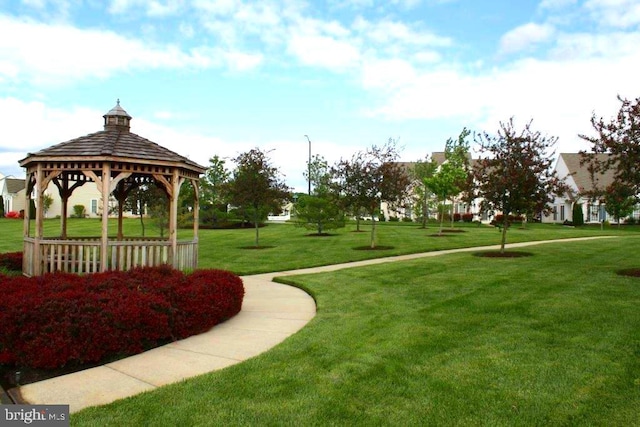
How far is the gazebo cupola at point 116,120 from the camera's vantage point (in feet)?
42.3

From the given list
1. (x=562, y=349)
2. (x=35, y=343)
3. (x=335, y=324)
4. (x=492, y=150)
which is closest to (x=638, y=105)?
(x=492, y=150)

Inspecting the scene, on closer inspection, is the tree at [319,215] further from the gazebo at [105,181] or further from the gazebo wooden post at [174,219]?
the gazebo wooden post at [174,219]

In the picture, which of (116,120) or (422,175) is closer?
(116,120)

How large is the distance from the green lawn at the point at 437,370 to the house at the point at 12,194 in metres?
64.3

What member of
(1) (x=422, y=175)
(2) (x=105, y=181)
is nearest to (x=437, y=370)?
(2) (x=105, y=181)

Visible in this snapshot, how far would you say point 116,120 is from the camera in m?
13.0

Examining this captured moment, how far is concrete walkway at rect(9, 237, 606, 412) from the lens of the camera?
4.87 meters

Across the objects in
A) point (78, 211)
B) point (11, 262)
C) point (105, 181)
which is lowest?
point (11, 262)

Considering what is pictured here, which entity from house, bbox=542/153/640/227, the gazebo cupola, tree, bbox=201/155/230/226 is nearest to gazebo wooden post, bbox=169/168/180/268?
the gazebo cupola

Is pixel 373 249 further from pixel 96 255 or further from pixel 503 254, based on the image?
pixel 96 255

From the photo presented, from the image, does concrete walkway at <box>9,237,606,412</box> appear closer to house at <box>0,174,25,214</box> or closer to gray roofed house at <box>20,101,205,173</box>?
gray roofed house at <box>20,101,205,173</box>

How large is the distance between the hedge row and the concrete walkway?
0.91 ft

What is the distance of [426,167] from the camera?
130 feet

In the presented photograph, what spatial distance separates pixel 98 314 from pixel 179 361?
4.20ft
